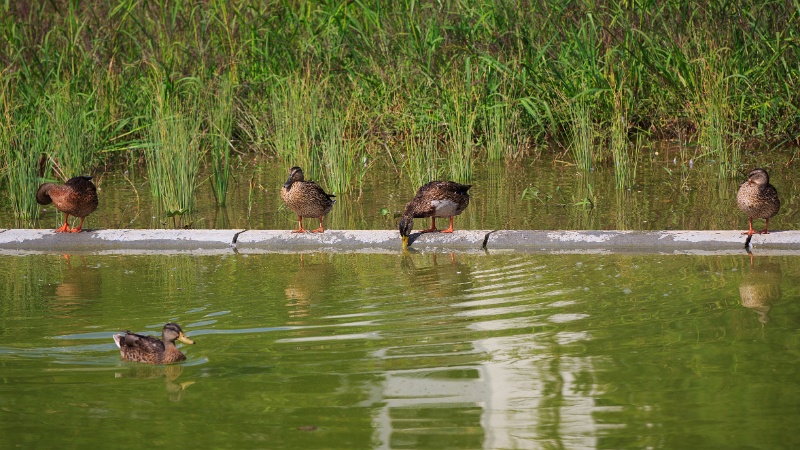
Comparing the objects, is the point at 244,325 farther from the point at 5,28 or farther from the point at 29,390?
the point at 5,28

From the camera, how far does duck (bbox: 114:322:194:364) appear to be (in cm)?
621

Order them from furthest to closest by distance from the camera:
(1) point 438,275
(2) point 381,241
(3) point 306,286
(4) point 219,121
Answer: (4) point 219,121 < (2) point 381,241 < (1) point 438,275 < (3) point 306,286

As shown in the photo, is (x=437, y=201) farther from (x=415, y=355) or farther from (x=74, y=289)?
(x=415, y=355)

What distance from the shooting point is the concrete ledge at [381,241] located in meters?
9.05

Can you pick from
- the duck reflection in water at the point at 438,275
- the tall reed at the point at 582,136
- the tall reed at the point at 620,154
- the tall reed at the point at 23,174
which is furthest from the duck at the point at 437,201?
the tall reed at the point at 23,174

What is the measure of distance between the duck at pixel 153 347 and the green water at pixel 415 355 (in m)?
0.05

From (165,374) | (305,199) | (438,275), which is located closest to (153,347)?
(165,374)

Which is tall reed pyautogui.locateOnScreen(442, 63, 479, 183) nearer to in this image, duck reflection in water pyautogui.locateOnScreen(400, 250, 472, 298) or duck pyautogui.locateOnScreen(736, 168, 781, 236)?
duck reflection in water pyautogui.locateOnScreen(400, 250, 472, 298)

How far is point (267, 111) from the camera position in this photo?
46.2 feet

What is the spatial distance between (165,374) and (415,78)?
26.3ft

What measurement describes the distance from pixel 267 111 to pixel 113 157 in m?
1.74

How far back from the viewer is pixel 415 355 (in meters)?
6.26

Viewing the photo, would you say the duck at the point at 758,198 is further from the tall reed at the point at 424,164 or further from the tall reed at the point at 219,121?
A: the tall reed at the point at 219,121

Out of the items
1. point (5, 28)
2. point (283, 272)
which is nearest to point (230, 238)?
point (283, 272)
